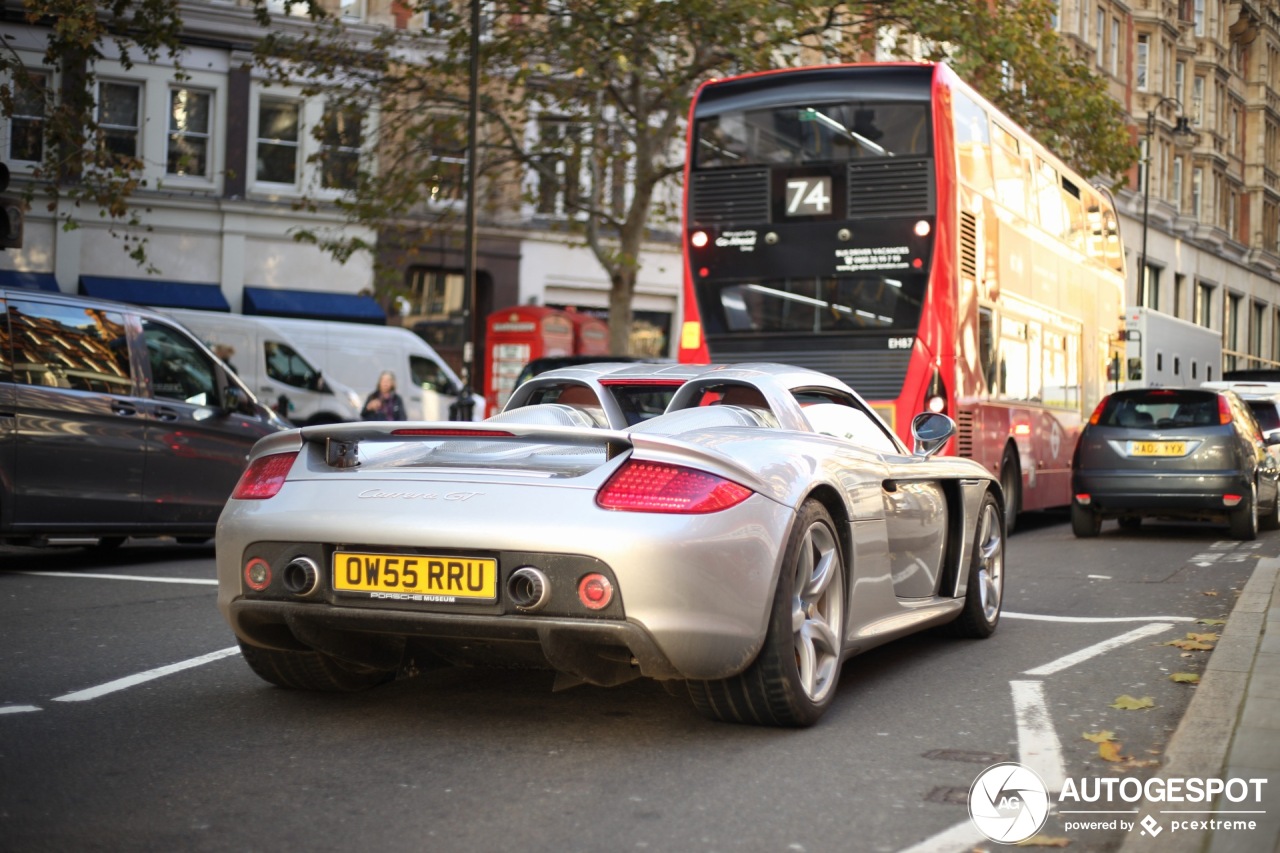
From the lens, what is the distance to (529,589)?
4539 millimetres

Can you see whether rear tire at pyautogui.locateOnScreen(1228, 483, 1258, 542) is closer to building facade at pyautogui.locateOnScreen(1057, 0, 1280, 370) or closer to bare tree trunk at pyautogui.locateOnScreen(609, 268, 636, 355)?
bare tree trunk at pyautogui.locateOnScreen(609, 268, 636, 355)

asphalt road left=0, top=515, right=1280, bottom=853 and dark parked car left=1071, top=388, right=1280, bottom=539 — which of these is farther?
dark parked car left=1071, top=388, right=1280, bottom=539

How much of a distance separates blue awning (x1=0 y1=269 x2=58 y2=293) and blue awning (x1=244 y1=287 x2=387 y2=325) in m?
3.74

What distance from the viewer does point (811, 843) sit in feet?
12.5

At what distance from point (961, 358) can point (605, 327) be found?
65.2ft

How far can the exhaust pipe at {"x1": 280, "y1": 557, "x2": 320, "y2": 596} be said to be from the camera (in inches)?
188

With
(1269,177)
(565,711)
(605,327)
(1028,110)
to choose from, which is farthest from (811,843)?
(1269,177)

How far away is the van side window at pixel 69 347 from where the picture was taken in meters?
9.78

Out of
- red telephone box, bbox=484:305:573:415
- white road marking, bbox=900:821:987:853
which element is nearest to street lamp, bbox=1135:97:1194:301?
red telephone box, bbox=484:305:573:415

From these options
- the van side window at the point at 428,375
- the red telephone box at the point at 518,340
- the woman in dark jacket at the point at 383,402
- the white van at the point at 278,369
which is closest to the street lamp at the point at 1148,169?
the red telephone box at the point at 518,340

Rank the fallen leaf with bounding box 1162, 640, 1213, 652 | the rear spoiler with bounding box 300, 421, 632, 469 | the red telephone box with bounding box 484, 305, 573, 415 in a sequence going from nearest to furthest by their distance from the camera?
the rear spoiler with bounding box 300, 421, 632, 469 → the fallen leaf with bounding box 1162, 640, 1213, 652 → the red telephone box with bounding box 484, 305, 573, 415

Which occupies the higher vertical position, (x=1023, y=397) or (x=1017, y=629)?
(x=1023, y=397)

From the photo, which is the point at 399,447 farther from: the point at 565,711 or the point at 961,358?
the point at 961,358

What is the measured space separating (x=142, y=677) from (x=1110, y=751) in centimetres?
352
